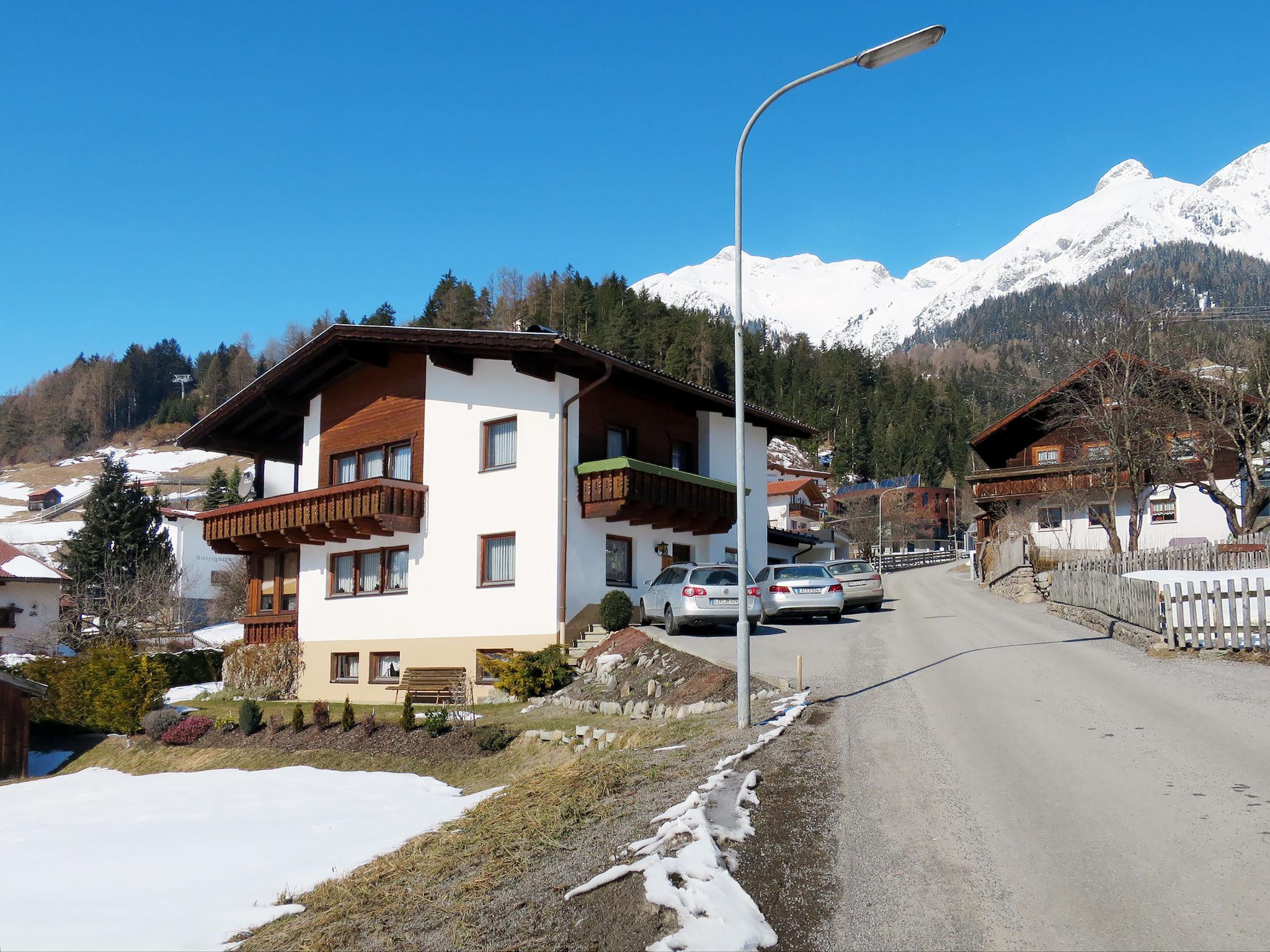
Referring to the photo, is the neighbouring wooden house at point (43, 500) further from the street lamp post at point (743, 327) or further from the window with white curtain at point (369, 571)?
the street lamp post at point (743, 327)

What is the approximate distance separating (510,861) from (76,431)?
536 ft

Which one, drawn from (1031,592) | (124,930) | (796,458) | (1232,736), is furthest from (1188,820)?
(796,458)

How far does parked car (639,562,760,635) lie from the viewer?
22.6 metres

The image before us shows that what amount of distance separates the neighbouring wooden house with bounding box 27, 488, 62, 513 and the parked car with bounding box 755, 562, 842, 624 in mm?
112542

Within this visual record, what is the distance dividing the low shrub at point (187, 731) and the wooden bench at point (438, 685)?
5.02m

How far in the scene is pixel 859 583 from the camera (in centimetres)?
2969

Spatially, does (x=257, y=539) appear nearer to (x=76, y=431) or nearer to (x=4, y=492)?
(x=4, y=492)

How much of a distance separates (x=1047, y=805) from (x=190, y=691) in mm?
33028

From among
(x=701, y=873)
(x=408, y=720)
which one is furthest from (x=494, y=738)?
(x=701, y=873)

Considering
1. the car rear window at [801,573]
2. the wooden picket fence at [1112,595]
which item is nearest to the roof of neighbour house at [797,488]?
the wooden picket fence at [1112,595]

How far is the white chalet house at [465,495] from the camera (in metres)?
24.3

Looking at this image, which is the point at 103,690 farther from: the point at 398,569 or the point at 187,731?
the point at 398,569

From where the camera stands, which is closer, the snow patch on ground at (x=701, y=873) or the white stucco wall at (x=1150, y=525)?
the snow patch on ground at (x=701, y=873)

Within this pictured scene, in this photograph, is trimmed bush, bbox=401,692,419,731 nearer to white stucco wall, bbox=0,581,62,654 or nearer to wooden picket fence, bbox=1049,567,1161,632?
wooden picket fence, bbox=1049,567,1161,632
